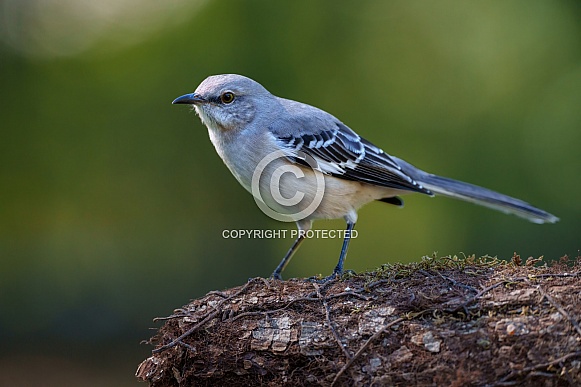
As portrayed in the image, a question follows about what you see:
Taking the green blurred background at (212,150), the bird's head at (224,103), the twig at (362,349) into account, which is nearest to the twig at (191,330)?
the twig at (362,349)

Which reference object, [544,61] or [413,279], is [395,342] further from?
[544,61]

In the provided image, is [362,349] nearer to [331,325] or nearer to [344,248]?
[331,325]

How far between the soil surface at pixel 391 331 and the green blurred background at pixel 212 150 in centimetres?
499

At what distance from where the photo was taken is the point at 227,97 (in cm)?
535

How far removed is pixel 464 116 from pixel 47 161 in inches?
271

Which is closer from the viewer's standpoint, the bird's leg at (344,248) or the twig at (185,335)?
the twig at (185,335)

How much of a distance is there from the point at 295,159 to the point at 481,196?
2.05 meters

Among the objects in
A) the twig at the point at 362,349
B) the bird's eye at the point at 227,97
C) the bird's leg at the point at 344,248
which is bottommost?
the twig at the point at 362,349

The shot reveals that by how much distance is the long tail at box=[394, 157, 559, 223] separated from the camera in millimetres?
5711

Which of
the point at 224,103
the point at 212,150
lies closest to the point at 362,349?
the point at 224,103

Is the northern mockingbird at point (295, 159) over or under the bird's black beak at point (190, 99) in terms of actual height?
under

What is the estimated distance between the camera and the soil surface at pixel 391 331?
10.2 feet

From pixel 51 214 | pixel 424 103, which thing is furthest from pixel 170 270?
pixel 424 103

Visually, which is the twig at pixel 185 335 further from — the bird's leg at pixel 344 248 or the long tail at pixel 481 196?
the long tail at pixel 481 196
